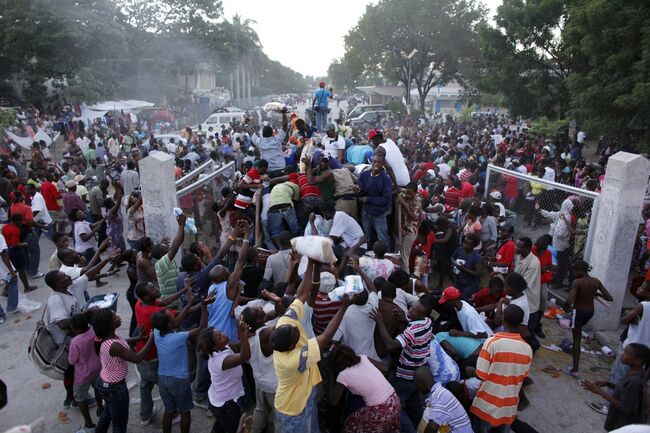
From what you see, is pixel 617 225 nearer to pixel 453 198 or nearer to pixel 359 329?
pixel 453 198

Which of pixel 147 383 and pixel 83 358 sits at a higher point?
pixel 83 358

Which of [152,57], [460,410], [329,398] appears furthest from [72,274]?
[152,57]

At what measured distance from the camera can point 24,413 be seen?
5207 millimetres

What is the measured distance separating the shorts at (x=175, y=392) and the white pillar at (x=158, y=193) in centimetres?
282

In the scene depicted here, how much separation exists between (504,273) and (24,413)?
6.06m

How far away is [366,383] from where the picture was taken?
3926 mm

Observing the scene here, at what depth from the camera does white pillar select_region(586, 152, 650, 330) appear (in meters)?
6.44

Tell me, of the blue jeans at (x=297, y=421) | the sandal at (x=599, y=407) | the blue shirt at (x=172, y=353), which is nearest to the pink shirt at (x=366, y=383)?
the blue jeans at (x=297, y=421)

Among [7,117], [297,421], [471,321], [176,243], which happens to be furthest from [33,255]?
[7,117]

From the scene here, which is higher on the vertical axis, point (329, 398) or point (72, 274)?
point (72, 274)

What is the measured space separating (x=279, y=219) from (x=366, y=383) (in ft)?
11.5

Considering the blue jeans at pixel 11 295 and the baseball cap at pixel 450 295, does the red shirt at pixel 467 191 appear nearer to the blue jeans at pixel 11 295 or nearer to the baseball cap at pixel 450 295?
the baseball cap at pixel 450 295

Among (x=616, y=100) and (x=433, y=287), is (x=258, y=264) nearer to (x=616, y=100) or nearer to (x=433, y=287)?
(x=433, y=287)

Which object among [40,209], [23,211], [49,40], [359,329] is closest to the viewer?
[359,329]
